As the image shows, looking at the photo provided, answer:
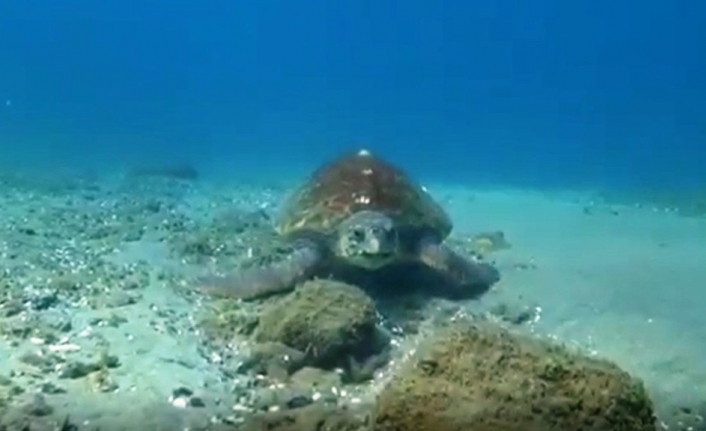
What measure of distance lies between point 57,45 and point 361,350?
442 feet

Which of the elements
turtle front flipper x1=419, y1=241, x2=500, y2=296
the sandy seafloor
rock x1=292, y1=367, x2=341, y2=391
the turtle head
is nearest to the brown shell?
turtle front flipper x1=419, y1=241, x2=500, y2=296

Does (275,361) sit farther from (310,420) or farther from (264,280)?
(264,280)

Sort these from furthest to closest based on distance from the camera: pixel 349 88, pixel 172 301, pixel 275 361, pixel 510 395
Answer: pixel 349 88
pixel 172 301
pixel 275 361
pixel 510 395

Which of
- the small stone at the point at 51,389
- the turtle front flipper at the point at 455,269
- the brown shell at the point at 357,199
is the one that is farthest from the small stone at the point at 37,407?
the turtle front flipper at the point at 455,269

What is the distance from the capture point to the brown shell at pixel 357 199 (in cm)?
758

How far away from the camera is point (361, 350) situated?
18.6 ft

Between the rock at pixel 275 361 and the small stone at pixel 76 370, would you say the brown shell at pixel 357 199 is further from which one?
the small stone at pixel 76 370

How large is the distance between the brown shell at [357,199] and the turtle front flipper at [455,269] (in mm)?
270

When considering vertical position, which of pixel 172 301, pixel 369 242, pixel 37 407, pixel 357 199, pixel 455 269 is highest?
pixel 357 199

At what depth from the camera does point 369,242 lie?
6.77 meters

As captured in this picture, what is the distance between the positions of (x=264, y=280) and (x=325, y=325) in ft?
5.46

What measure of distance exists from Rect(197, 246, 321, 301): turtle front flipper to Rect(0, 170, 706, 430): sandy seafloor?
0.22m

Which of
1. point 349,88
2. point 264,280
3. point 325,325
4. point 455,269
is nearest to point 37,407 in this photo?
point 325,325

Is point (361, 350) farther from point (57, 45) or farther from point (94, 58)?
point (57, 45)
